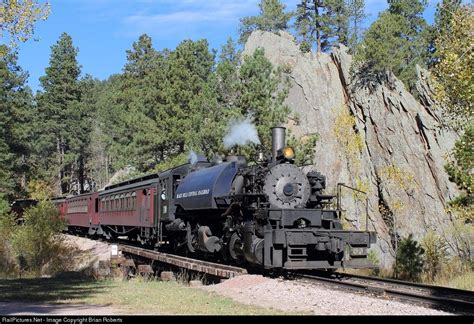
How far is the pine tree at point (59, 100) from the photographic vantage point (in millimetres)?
63375

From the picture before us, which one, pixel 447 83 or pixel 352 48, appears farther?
pixel 352 48

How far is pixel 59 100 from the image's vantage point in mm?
64188

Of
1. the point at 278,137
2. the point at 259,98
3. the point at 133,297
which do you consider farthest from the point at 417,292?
the point at 259,98

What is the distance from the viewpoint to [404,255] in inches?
794

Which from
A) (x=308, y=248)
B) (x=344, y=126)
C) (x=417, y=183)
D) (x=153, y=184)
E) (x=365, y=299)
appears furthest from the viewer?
(x=344, y=126)

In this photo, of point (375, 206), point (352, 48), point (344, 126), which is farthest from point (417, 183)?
point (352, 48)

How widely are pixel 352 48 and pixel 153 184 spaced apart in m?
39.6

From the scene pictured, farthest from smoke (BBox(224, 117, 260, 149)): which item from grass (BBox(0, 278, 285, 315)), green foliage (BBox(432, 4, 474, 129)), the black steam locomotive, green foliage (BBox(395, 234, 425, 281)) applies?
grass (BBox(0, 278, 285, 315))

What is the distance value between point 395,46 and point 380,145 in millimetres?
8455

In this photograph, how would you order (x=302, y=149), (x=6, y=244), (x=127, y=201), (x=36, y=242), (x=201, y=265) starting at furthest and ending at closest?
(x=302, y=149) → (x=6, y=244) → (x=36, y=242) → (x=127, y=201) → (x=201, y=265)

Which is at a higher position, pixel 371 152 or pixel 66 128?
pixel 66 128

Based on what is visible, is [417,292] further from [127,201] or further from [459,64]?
[127,201]

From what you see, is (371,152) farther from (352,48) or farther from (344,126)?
(352,48)

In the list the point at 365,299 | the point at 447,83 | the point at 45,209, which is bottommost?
the point at 365,299
